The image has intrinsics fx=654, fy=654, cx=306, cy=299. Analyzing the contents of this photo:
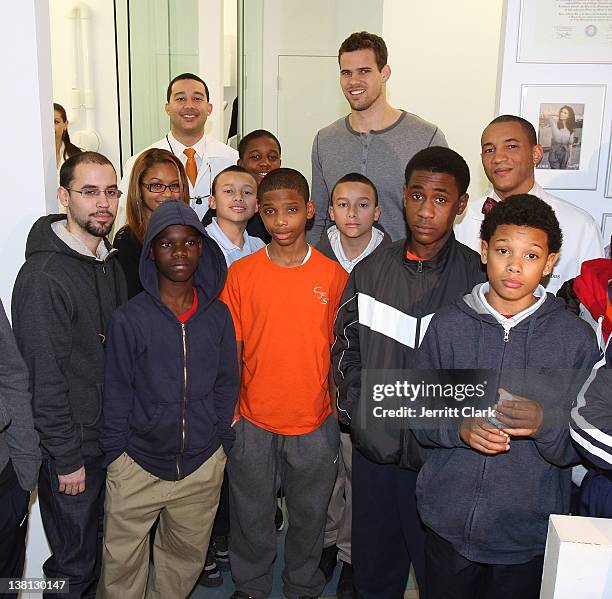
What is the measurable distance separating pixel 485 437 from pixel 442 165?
2.96ft

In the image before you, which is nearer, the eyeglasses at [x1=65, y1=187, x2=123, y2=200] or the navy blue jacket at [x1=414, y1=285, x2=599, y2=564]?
the navy blue jacket at [x1=414, y1=285, x2=599, y2=564]

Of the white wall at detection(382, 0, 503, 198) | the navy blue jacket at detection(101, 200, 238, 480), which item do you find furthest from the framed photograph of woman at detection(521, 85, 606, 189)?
the white wall at detection(382, 0, 503, 198)

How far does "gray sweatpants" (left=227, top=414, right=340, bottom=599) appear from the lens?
2396 mm

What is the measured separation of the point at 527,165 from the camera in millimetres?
2617

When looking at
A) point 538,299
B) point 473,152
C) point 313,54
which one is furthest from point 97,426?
point 473,152

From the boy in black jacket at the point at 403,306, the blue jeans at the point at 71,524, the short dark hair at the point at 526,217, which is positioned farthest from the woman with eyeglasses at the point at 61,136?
the short dark hair at the point at 526,217

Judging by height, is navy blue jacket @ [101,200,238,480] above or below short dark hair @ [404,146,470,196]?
below

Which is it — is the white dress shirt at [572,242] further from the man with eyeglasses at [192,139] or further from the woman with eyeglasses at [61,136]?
the woman with eyeglasses at [61,136]

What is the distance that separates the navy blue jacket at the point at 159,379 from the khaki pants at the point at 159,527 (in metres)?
0.05

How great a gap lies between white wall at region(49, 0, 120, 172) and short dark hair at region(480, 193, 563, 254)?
4.08m

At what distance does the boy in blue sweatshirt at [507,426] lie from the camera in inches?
68.7

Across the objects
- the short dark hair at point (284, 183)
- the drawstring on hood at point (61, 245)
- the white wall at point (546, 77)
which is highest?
the white wall at point (546, 77)

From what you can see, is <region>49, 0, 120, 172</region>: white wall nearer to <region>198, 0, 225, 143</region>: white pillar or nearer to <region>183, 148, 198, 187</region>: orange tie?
<region>198, 0, 225, 143</region>: white pillar

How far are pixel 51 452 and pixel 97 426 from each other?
0.55 ft
